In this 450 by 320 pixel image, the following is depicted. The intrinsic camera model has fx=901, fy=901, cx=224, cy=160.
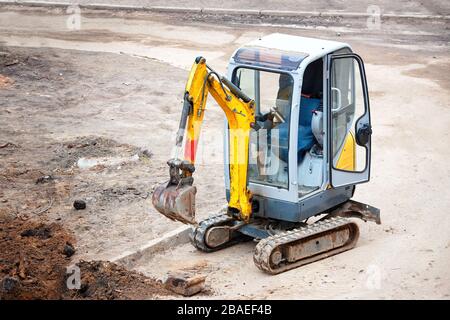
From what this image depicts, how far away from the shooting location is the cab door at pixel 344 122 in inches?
428

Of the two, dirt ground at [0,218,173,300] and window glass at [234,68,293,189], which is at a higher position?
window glass at [234,68,293,189]

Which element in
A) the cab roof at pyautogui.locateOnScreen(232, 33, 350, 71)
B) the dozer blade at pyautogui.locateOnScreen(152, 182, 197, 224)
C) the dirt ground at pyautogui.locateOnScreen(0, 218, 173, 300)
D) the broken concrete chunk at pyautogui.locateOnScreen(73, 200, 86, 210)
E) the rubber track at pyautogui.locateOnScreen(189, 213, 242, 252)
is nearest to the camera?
the dirt ground at pyautogui.locateOnScreen(0, 218, 173, 300)

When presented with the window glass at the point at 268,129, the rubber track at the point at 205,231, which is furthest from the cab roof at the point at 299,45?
the rubber track at the point at 205,231

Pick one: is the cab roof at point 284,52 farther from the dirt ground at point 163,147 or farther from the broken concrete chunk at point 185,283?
the broken concrete chunk at point 185,283

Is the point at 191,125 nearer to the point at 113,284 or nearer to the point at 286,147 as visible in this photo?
the point at 286,147

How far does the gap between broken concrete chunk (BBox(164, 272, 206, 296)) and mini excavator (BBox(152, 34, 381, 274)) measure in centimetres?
65

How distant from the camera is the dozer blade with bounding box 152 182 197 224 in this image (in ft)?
32.0

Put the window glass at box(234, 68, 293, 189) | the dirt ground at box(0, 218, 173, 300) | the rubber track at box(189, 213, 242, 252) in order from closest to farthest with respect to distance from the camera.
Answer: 1. the dirt ground at box(0, 218, 173, 300)
2. the window glass at box(234, 68, 293, 189)
3. the rubber track at box(189, 213, 242, 252)

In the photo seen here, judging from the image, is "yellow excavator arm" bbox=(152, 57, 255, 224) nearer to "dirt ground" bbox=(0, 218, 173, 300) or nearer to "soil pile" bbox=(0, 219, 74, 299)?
"dirt ground" bbox=(0, 218, 173, 300)

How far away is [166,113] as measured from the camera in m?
16.8

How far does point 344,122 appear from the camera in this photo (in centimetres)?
1123

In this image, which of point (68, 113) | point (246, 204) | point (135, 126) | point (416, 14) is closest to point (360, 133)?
point (246, 204)

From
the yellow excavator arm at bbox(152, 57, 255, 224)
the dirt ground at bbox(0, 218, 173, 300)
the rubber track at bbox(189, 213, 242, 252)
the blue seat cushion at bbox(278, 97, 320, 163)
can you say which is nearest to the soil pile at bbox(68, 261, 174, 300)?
the dirt ground at bbox(0, 218, 173, 300)
